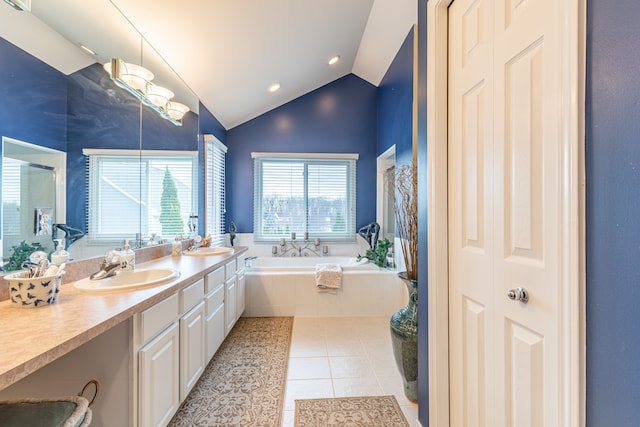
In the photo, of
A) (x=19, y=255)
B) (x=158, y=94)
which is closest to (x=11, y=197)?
(x=19, y=255)

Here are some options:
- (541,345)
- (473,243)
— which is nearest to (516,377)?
(541,345)

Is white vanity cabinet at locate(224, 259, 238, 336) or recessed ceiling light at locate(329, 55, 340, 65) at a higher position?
recessed ceiling light at locate(329, 55, 340, 65)

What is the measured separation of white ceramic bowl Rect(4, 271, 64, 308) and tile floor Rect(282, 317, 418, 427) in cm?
138

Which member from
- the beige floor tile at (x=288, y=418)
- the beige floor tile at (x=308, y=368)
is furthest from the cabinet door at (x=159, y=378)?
the beige floor tile at (x=308, y=368)

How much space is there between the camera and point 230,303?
267cm

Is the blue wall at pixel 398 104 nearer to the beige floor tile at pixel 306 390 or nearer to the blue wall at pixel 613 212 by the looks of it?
the beige floor tile at pixel 306 390

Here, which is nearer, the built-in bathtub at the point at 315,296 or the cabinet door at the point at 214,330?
the cabinet door at the point at 214,330

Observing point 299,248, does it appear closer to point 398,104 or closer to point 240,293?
point 240,293

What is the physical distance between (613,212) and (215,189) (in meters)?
3.88

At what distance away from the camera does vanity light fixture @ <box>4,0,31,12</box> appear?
4.01 ft

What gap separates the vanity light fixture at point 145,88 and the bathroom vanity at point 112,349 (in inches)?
57.8

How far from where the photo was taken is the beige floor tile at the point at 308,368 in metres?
2.12

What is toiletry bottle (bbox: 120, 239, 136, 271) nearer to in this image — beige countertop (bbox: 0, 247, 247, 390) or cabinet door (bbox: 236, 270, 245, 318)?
beige countertop (bbox: 0, 247, 247, 390)

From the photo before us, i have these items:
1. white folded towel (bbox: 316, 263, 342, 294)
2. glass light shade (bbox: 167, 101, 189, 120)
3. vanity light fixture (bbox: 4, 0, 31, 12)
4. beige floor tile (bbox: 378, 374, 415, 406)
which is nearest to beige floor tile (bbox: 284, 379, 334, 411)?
beige floor tile (bbox: 378, 374, 415, 406)
